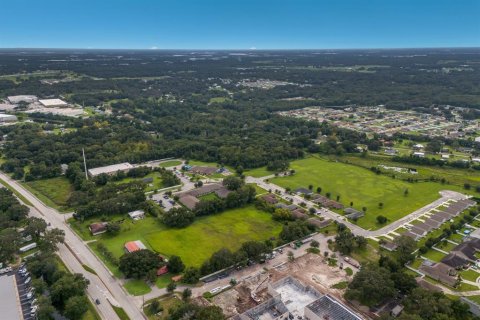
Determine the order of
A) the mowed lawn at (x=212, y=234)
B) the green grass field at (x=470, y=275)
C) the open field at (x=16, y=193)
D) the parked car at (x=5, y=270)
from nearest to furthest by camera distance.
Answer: the parked car at (x=5, y=270) < the green grass field at (x=470, y=275) < the mowed lawn at (x=212, y=234) < the open field at (x=16, y=193)

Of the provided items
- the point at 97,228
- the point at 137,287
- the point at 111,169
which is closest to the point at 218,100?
the point at 111,169

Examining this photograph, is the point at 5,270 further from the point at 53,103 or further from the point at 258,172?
the point at 53,103

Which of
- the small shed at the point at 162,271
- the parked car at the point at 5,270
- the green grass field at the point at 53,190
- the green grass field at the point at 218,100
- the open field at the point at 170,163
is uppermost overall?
the green grass field at the point at 218,100

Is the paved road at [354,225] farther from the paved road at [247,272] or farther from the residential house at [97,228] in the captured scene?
the residential house at [97,228]

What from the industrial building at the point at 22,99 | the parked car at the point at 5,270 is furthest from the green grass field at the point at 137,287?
the industrial building at the point at 22,99

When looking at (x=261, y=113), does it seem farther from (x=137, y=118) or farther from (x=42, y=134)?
(x=42, y=134)

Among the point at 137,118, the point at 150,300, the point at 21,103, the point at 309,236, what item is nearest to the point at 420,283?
the point at 309,236

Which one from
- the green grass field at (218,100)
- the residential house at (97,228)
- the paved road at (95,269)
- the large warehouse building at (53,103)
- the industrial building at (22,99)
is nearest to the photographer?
the paved road at (95,269)
